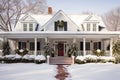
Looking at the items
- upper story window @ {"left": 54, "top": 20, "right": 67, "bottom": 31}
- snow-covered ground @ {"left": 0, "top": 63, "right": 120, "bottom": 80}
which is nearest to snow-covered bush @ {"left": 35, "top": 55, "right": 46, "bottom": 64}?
snow-covered ground @ {"left": 0, "top": 63, "right": 120, "bottom": 80}

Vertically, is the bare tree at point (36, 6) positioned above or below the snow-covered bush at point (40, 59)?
above

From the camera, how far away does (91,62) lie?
65.9 feet

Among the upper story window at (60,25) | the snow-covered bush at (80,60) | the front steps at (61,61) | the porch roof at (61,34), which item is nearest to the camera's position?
the snow-covered bush at (80,60)

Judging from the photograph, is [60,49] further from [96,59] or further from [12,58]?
[12,58]

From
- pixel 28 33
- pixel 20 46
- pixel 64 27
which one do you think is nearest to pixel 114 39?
pixel 64 27

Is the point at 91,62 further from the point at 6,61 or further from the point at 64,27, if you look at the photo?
the point at 6,61

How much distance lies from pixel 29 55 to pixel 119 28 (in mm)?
28748

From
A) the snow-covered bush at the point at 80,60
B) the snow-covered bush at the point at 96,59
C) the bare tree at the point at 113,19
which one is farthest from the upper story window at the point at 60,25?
the bare tree at the point at 113,19

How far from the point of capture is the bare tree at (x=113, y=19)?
145 feet

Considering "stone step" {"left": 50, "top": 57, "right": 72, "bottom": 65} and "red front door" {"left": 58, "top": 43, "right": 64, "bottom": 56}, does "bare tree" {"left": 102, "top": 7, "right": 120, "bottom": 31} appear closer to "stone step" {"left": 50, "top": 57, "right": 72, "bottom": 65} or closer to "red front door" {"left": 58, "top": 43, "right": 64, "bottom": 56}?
"red front door" {"left": 58, "top": 43, "right": 64, "bottom": 56}

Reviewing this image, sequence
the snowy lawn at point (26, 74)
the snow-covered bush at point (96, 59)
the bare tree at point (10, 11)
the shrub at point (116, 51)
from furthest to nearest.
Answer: the bare tree at point (10, 11) → the snow-covered bush at point (96, 59) → the shrub at point (116, 51) → the snowy lawn at point (26, 74)

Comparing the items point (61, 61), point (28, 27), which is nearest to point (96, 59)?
point (61, 61)

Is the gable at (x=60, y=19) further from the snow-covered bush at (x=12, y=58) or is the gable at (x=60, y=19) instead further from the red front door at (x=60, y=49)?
the snow-covered bush at (x=12, y=58)

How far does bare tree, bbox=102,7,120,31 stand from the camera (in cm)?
4416
